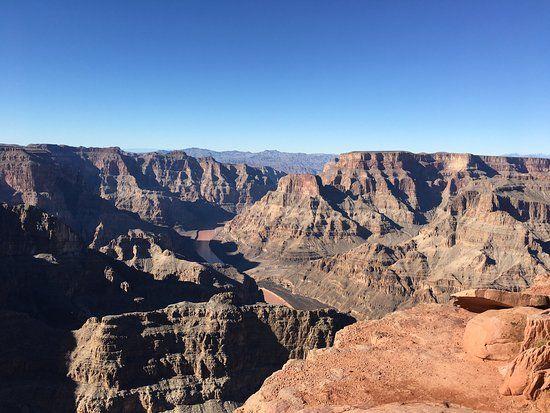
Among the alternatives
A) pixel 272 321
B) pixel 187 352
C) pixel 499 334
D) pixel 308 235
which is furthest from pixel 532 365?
pixel 308 235

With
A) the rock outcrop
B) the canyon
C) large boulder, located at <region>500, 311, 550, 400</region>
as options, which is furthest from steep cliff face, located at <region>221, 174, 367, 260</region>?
large boulder, located at <region>500, 311, 550, 400</region>

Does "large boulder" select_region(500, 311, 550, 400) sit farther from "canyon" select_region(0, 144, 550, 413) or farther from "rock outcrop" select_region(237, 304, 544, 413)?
"rock outcrop" select_region(237, 304, 544, 413)

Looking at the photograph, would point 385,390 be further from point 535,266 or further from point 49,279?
point 535,266

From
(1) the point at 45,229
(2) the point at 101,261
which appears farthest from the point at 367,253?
(1) the point at 45,229

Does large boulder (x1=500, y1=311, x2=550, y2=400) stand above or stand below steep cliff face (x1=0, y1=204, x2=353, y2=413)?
above

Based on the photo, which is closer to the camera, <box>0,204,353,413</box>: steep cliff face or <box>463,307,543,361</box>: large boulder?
<box>463,307,543,361</box>: large boulder

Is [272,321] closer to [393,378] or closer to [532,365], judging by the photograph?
[393,378]

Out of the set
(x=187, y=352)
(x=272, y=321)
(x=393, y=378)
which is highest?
(x=393, y=378)
